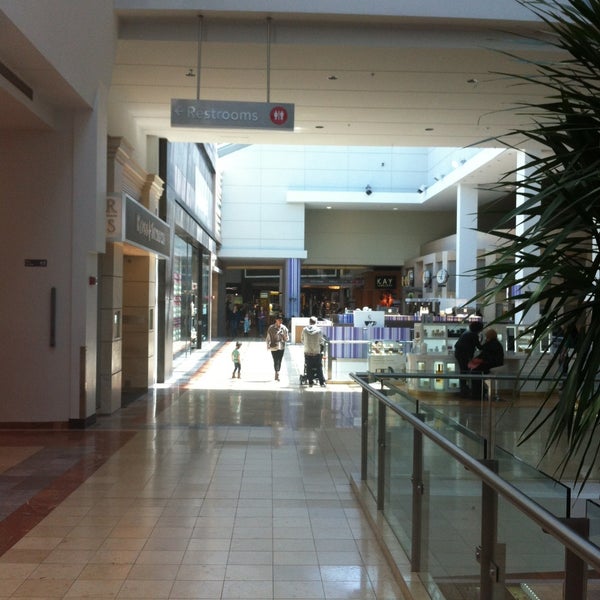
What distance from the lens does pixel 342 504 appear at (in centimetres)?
544

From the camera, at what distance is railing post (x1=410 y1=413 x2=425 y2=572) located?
145 inches

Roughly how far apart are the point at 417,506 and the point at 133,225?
675cm

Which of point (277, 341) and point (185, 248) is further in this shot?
point (185, 248)

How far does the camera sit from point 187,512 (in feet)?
16.9

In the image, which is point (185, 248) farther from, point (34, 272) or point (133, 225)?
point (34, 272)

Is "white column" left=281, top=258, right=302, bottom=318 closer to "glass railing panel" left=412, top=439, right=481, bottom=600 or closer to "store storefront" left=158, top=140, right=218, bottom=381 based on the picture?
"store storefront" left=158, top=140, right=218, bottom=381

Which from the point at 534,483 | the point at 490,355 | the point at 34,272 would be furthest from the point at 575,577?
the point at 490,355

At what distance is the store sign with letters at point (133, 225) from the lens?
8.71 metres

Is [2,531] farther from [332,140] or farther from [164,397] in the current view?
[332,140]

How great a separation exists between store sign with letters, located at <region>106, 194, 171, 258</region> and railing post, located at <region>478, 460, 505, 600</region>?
686cm

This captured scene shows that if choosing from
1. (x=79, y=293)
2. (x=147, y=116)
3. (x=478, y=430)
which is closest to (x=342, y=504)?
(x=478, y=430)

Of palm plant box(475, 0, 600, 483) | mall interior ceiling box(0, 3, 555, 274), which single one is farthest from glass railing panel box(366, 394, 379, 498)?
mall interior ceiling box(0, 3, 555, 274)

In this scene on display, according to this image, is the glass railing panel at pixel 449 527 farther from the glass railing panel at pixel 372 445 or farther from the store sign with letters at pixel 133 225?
the store sign with letters at pixel 133 225

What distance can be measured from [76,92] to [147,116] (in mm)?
4181
